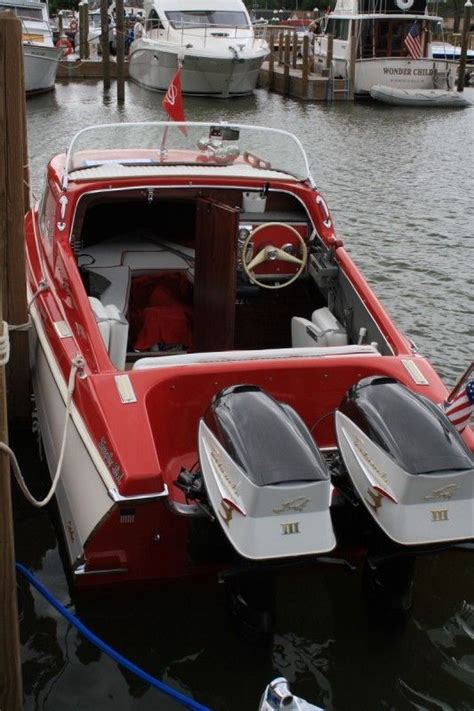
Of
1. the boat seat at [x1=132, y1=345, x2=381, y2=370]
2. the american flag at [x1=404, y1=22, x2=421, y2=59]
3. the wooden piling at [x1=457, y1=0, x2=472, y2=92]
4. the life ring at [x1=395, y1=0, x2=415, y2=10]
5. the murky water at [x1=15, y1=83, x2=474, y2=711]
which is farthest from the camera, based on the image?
the life ring at [x1=395, y1=0, x2=415, y2=10]

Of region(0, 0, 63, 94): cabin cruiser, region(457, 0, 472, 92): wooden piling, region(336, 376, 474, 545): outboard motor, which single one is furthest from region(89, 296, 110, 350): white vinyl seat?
region(457, 0, 472, 92): wooden piling

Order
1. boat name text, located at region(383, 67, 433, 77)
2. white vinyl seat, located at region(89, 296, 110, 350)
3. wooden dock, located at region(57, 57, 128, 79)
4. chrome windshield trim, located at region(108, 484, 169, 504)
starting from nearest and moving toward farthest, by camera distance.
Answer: chrome windshield trim, located at region(108, 484, 169, 504), white vinyl seat, located at region(89, 296, 110, 350), boat name text, located at region(383, 67, 433, 77), wooden dock, located at region(57, 57, 128, 79)

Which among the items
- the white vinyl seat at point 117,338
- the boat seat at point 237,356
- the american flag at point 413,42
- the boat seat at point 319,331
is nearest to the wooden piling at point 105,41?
the american flag at point 413,42

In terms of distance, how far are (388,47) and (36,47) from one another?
40.4ft

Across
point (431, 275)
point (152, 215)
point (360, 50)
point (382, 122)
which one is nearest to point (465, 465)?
point (152, 215)

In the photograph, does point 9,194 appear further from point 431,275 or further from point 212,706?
point 431,275

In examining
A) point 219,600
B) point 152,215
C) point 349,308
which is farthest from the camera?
point 152,215

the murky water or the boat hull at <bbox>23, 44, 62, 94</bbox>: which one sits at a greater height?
the boat hull at <bbox>23, 44, 62, 94</bbox>

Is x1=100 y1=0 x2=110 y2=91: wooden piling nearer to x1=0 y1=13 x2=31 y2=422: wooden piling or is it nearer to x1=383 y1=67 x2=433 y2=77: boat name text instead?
x1=383 y1=67 x2=433 y2=77: boat name text

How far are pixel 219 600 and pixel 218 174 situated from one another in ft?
10.3

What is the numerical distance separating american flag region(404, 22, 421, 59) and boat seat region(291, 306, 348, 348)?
26059 millimetres

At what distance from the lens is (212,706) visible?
3609 millimetres

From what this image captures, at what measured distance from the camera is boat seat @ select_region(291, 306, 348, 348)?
550 cm

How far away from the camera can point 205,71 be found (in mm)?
26453
